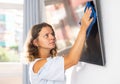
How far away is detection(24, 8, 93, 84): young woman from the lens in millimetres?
1241

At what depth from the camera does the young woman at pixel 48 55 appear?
4.07 ft

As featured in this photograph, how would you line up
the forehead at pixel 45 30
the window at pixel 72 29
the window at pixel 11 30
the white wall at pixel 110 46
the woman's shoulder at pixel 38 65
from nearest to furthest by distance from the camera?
the white wall at pixel 110 46 → the window at pixel 72 29 → the woman's shoulder at pixel 38 65 → the forehead at pixel 45 30 → the window at pixel 11 30

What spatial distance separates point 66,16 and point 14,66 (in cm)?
134

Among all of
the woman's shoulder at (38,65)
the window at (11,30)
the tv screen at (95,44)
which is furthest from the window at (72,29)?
the window at (11,30)

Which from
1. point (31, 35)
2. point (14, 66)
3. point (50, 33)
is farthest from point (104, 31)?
point (14, 66)

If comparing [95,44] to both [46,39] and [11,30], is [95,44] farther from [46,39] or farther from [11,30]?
[11,30]

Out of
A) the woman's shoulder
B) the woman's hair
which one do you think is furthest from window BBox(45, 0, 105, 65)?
the woman's shoulder

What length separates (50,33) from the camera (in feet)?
4.70

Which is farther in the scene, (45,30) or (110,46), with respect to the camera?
(45,30)

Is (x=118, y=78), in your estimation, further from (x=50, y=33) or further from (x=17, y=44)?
(x=17, y=44)

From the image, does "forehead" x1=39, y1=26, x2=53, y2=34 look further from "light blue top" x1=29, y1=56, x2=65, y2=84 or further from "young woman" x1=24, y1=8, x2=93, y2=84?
"light blue top" x1=29, y1=56, x2=65, y2=84

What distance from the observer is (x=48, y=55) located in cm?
150

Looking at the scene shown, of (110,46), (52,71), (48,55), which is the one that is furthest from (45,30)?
(110,46)

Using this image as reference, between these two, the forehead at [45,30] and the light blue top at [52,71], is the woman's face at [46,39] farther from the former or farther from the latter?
the light blue top at [52,71]
